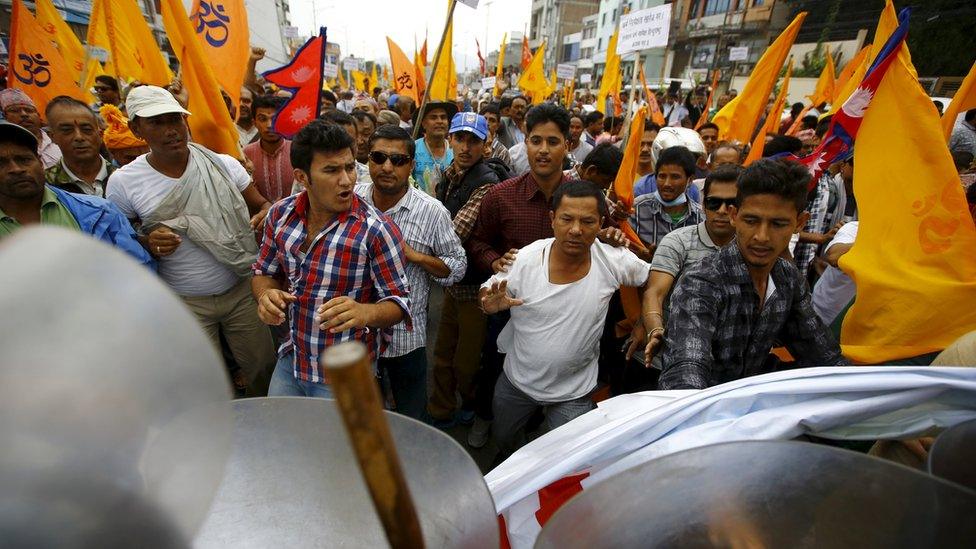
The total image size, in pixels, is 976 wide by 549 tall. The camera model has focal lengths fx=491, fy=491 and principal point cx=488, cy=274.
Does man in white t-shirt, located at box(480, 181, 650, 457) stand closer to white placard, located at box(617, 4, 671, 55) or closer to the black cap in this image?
the black cap

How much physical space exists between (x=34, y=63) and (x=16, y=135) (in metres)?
4.28

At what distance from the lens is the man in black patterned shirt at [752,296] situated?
178 cm

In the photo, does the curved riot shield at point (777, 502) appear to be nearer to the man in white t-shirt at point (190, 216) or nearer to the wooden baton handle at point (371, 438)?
the wooden baton handle at point (371, 438)

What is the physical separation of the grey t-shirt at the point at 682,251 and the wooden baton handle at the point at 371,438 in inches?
88.3

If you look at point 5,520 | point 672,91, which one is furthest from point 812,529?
point 672,91

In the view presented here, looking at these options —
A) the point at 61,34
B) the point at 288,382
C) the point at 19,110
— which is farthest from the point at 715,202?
the point at 61,34

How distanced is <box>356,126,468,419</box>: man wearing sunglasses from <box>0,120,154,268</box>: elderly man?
1169mm

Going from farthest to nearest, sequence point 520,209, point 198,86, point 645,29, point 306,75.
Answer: point 645,29
point 306,75
point 198,86
point 520,209

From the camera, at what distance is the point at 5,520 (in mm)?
333

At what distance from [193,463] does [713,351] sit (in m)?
1.79

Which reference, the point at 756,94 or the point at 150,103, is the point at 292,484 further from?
the point at 756,94

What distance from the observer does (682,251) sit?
8.32ft

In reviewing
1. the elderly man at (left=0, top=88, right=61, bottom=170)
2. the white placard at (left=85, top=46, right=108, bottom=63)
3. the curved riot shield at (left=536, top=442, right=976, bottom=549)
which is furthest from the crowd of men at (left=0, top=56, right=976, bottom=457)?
the white placard at (left=85, top=46, right=108, bottom=63)

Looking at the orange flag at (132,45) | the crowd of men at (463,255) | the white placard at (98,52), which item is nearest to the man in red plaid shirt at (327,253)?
the crowd of men at (463,255)
